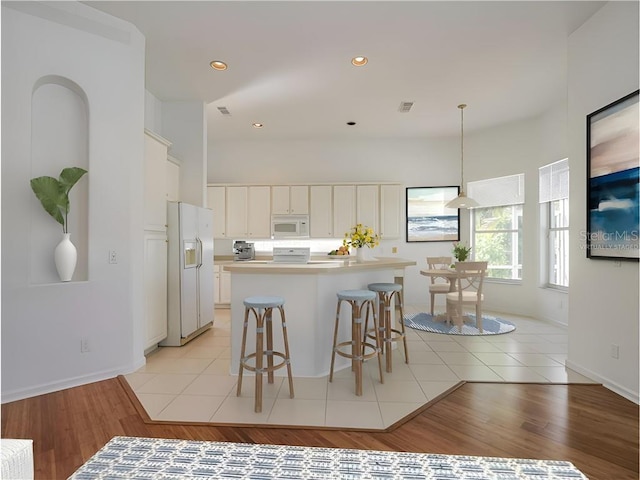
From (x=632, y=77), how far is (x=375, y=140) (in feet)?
13.8

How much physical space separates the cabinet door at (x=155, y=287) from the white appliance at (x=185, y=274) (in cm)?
8

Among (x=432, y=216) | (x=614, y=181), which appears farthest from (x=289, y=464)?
(x=432, y=216)

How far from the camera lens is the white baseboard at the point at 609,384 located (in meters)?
2.51

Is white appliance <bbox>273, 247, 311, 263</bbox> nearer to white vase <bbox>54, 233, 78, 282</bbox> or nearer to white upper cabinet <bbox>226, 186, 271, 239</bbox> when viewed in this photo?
white vase <bbox>54, 233, 78, 282</bbox>

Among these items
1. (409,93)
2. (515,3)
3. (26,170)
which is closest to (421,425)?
(515,3)

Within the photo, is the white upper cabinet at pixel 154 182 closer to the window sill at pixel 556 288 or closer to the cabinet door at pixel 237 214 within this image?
the cabinet door at pixel 237 214

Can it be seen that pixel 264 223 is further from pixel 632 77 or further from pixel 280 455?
pixel 632 77

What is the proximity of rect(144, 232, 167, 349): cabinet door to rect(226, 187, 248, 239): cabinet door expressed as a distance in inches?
96.6

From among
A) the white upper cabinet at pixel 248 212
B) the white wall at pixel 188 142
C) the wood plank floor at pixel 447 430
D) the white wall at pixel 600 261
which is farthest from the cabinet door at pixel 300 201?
the wood plank floor at pixel 447 430

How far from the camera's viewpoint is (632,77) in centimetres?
253

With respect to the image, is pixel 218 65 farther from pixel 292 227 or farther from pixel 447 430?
pixel 447 430

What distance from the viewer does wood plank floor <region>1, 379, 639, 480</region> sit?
75.6 inches

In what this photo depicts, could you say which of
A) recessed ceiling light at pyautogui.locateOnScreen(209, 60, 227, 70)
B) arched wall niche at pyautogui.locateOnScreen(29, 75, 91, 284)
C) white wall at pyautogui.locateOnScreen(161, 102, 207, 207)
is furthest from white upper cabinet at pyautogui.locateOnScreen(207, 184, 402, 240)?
arched wall niche at pyautogui.locateOnScreen(29, 75, 91, 284)

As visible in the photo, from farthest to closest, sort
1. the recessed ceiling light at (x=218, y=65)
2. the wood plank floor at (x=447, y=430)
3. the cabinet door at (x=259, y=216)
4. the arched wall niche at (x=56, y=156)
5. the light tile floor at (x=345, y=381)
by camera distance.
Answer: the cabinet door at (x=259, y=216) → the recessed ceiling light at (x=218, y=65) → the arched wall niche at (x=56, y=156) → the light tile floor at (x=345, y=381) → the wood plank floor at (x=447, y=430)
